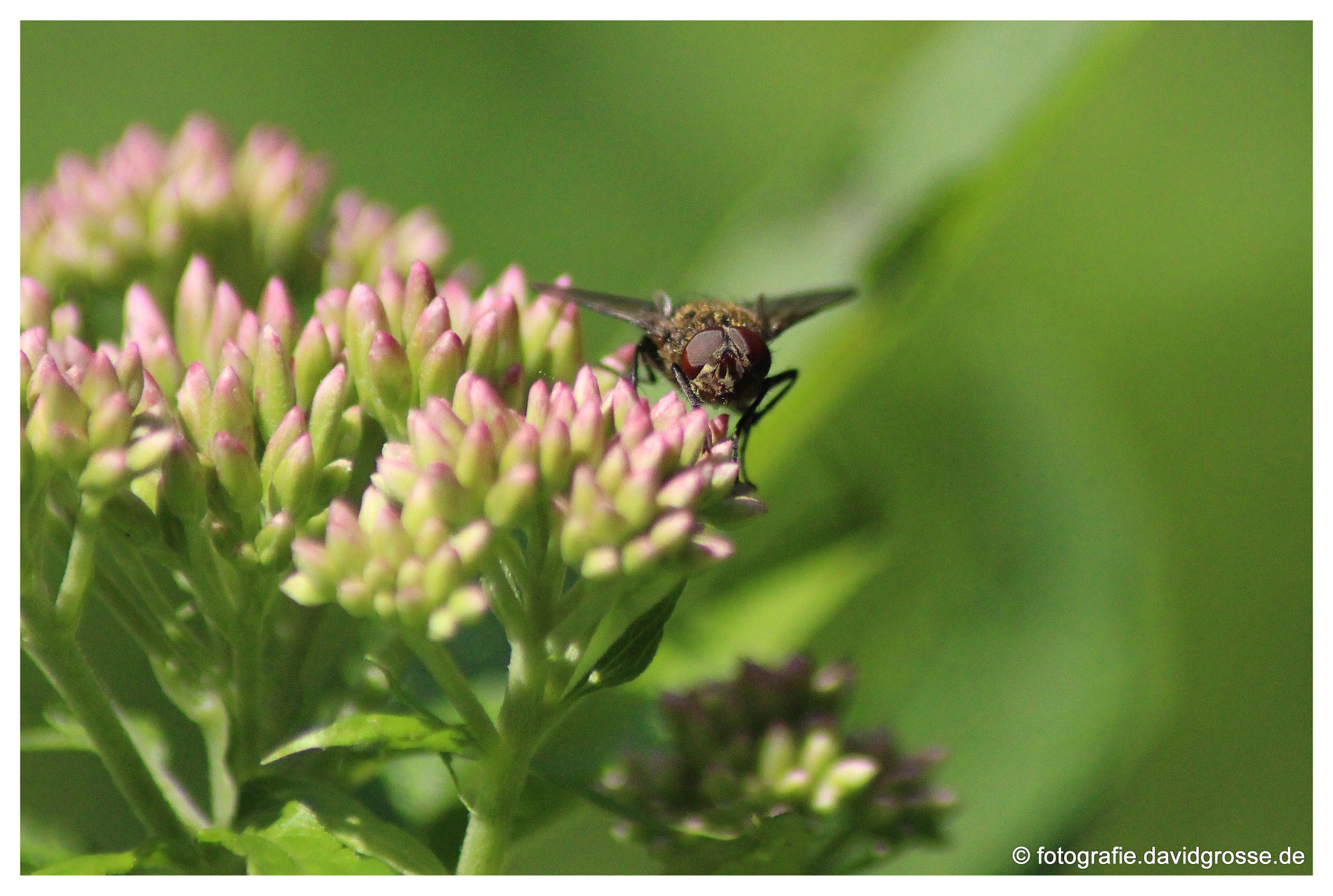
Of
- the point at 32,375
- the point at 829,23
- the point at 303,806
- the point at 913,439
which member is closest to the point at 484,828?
the point at 303,806

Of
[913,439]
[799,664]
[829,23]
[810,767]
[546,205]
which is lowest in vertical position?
[810,767]

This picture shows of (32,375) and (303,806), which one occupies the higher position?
(32,375)

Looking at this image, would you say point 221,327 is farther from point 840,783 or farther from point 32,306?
point 840,783

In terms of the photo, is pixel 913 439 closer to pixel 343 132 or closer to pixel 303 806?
pixel 303 806

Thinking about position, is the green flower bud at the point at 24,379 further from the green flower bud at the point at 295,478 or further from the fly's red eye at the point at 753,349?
the fly's red eye at the point at 753,349

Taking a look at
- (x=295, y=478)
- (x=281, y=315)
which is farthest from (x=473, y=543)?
(x=281, y=315)

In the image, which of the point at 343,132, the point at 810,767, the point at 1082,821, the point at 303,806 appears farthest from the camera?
the point at 343,132

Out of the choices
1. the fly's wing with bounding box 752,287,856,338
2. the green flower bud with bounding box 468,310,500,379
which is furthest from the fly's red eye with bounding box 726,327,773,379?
the green flower bud with bounding box 468,310,500,379
